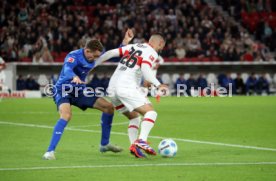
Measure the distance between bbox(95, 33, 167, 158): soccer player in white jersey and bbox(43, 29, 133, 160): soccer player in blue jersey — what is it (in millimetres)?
298

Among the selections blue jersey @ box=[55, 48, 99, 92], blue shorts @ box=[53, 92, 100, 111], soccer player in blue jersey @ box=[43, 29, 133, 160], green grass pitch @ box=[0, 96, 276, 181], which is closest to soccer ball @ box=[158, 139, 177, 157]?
green grass pitch @ box=[0, 96, 276, 181]

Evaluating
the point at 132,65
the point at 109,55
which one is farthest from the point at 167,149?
the point at 109,55

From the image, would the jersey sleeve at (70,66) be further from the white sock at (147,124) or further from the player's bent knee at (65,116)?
the white sock at (147,124)

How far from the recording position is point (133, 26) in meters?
35.7

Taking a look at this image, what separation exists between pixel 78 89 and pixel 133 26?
78.5 feet

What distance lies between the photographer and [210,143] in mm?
14055

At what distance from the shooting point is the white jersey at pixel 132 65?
1192cm

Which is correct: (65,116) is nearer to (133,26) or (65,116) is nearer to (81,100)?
(81,100)

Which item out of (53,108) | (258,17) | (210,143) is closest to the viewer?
(210,143)

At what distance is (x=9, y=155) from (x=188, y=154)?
9.98 feet

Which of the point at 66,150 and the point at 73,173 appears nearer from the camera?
the point at 73,173

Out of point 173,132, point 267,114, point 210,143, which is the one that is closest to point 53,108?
point 267,114

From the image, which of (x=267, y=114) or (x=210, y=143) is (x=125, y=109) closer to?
(x=210, y=143)

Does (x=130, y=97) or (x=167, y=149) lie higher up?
(x=130, y=97)
